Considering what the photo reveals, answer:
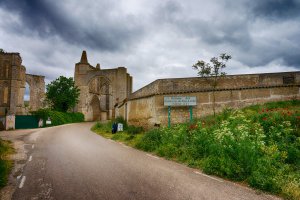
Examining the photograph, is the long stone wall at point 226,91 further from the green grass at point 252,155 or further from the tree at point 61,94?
the tree at point 61,94

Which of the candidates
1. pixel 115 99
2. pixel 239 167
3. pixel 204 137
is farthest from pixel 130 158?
pixel 115 99

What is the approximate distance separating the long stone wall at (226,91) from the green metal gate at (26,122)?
817 inches

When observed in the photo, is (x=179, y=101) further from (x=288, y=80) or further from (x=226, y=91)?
(x=288, y=80)

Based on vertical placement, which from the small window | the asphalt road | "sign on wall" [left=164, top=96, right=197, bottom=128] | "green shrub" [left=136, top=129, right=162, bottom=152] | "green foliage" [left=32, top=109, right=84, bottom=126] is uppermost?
the small window

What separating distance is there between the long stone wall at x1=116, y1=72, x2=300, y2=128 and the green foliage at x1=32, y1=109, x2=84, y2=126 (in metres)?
21.6

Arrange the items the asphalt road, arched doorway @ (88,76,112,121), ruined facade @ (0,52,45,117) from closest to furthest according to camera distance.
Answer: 1. the asphalt road
2. ruined facade @ (0,52,45,117)
3. arched doorway @ (88,76,112,121)

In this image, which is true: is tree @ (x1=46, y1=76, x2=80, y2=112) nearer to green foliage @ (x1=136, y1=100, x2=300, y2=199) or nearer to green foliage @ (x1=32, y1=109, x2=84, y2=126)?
green foliage @ (x1=32, y1=109, x2=84, y2=126)

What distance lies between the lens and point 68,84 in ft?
134

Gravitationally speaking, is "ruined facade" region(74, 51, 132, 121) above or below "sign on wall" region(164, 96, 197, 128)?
above

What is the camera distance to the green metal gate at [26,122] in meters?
27.7

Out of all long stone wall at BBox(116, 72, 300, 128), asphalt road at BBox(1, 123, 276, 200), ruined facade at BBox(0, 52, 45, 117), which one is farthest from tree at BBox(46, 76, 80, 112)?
asphalt road at BBox(1, 123, 276, 200)

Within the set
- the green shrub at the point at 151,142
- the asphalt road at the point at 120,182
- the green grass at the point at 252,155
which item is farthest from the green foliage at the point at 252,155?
the green shrub at the point at 151,142

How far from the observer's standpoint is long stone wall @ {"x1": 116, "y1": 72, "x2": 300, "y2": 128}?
15.8m

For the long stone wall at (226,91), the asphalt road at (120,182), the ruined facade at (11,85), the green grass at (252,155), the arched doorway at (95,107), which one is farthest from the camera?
the arched doorway at (95,107)
